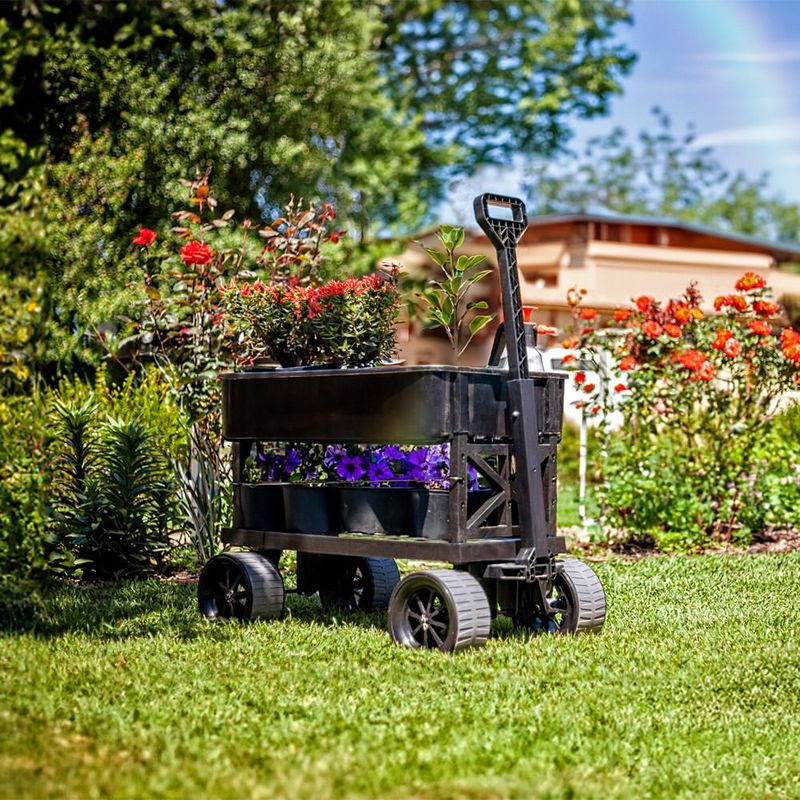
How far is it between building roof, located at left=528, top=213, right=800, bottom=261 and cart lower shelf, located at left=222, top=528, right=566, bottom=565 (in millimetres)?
22162

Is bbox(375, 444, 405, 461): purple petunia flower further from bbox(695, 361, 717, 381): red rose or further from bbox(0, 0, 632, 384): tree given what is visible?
bbox(0, 0, 632, 384): tree

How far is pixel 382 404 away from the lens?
5.25m

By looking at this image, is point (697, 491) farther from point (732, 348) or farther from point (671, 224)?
point (671, 224)

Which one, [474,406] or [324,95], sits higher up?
[324,95]

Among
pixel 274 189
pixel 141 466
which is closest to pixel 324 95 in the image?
pixel 274 189

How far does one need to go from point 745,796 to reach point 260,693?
167 cm

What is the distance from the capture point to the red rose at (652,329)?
8.88m

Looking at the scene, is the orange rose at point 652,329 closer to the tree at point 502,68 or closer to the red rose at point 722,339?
the red rose at point 722,339

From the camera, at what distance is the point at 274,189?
16469 millimetres

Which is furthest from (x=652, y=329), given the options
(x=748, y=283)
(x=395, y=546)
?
(x=395, y=546)

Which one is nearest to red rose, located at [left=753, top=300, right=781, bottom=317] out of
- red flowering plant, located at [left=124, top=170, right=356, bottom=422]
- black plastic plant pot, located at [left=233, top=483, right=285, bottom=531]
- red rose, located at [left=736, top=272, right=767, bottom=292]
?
red rose, located at [left=736, top=272, right=767, bottom=292]

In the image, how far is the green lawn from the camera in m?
3.44

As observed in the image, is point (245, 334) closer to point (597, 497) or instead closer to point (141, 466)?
point (141, 466)

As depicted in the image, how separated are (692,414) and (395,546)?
15.2 ft
